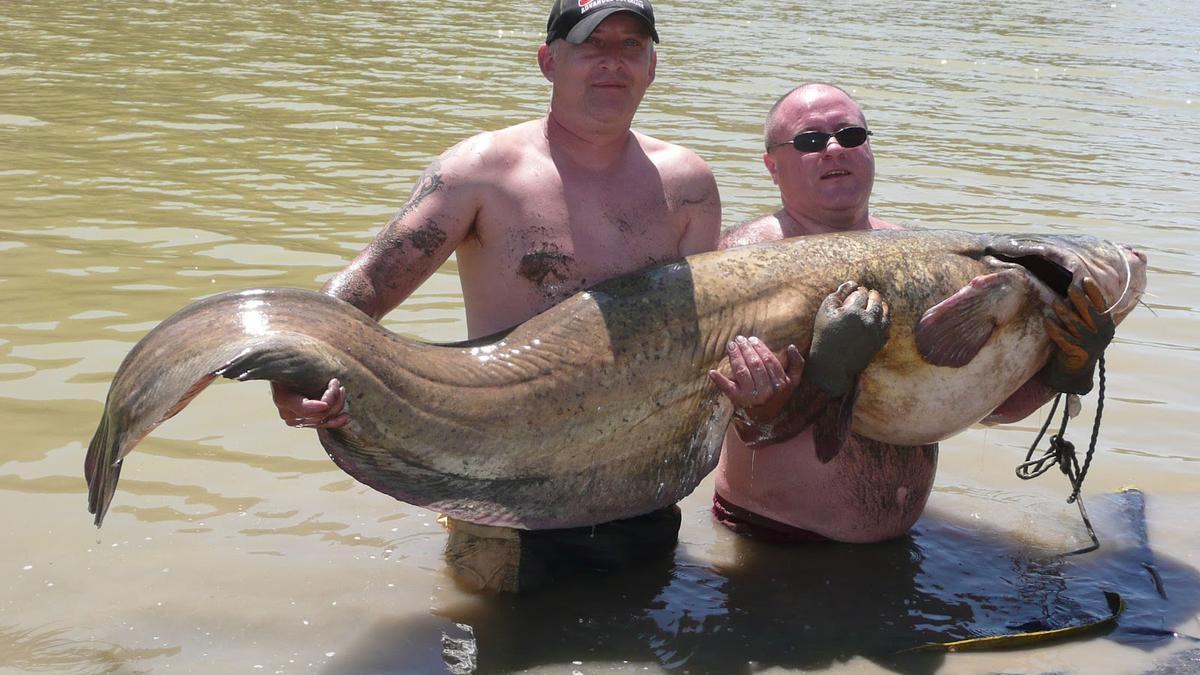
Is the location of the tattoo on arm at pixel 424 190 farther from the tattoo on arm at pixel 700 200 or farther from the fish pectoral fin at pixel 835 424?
the fish pectoral fin at pixel 835 424

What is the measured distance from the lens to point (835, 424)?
11.7 feet

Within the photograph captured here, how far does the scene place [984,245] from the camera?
12.5ft

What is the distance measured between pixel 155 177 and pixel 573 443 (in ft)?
18.2

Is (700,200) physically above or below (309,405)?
above

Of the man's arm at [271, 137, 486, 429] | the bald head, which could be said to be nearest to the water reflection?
the man's arm at [271, 137, 486, 429]

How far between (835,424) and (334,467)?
1.93 m

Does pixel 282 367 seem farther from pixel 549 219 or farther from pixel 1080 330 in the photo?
pixel 1080 330

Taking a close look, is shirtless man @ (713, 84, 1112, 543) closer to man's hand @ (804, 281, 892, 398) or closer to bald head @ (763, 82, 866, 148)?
bald head @ (763, 82, 866, 148)

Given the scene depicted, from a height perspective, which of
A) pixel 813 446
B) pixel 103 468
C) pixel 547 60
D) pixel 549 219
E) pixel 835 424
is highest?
pixel 547 60

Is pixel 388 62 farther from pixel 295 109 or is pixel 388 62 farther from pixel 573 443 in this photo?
pixel 573 443

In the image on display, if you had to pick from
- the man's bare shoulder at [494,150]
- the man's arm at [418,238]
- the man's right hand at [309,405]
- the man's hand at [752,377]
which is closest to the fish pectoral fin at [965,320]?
the man's hand at [752,377]

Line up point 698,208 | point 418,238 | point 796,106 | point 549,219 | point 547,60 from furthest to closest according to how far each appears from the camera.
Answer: point 796,106
point 698,208
point 547,60
point 549,219
point 418,238

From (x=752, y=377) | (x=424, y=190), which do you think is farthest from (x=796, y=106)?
(x=424, y=190)

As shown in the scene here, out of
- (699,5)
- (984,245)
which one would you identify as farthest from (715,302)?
(699,5)
